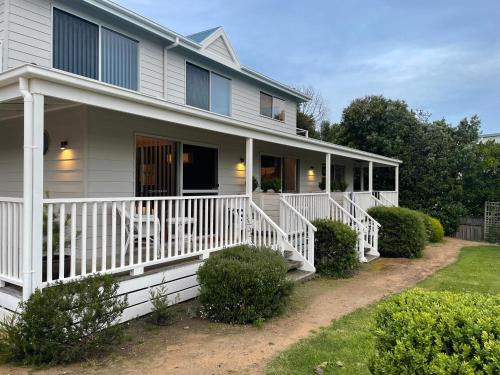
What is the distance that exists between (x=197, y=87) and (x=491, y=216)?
1444 cm

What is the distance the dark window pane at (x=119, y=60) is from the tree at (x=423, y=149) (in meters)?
13.8

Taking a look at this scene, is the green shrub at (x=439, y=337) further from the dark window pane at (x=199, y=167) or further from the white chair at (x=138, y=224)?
the dark window pane at (x=199, y=167)

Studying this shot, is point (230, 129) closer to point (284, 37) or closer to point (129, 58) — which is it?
point (129, 58)

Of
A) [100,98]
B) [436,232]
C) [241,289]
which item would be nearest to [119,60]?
[100,98]

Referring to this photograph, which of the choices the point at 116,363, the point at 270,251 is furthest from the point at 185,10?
the point at 116,363

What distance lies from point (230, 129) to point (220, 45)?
5.36 m

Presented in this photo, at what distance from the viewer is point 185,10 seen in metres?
18.8

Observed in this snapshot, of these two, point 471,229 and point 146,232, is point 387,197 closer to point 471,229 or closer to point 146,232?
point 471,229

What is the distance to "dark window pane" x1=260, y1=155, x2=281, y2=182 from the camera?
1191cm

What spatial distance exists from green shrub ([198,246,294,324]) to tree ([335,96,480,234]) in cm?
1474

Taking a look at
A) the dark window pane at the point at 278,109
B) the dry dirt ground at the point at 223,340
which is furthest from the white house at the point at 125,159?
the dark window pane at the point at 278,109

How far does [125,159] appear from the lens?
288 inches

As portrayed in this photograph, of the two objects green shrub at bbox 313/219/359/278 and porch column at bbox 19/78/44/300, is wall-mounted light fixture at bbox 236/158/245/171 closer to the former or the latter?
green shrub at bbox 313/219/359/278

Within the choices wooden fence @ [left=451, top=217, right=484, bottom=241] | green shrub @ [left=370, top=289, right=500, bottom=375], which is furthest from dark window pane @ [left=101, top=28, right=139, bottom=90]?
wooden fence @ [left=451, top=217, right=484, bottom=241]
